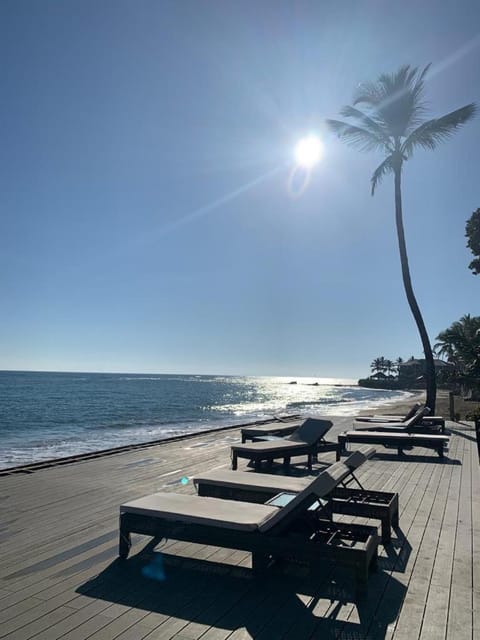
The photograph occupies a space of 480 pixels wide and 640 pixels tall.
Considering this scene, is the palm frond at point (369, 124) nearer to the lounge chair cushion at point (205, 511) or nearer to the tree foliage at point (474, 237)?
the tree foliage at point (474, 237)

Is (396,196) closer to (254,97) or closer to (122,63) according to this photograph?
(254,97)

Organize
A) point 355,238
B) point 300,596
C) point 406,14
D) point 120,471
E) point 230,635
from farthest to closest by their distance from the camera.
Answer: point 355,238
point 406,14
point 120,471
point 300,596
point 230,635

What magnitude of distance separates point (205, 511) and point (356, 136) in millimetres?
15699

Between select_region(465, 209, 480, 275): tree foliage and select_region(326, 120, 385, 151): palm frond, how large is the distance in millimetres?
5069

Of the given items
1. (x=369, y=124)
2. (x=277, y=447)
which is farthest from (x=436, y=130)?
(x=277, y=447)

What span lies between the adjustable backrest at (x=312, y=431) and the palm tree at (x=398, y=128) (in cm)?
854

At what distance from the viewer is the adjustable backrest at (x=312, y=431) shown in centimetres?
723

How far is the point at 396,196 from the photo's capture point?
50.8ft

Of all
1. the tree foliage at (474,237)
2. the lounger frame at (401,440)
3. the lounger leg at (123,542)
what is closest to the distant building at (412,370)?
the tree foliage at (474,237)

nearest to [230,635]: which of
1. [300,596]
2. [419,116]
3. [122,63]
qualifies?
[300,596]

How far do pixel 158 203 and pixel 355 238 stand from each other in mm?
8519

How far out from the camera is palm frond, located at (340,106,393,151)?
1543cm

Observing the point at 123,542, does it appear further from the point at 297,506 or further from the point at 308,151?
the point at 308,151

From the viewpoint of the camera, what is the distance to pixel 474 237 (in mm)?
17297
